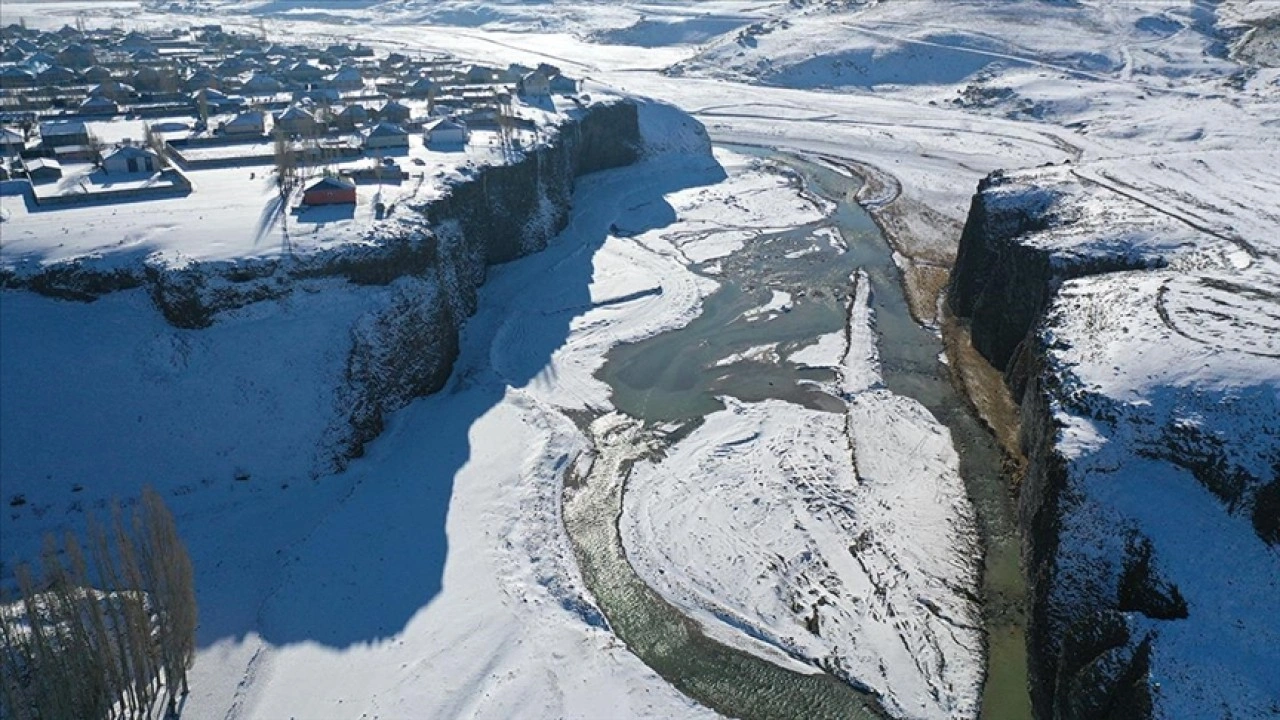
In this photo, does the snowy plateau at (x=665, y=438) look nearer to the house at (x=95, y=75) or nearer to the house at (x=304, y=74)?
the house at (x=95, y=75)

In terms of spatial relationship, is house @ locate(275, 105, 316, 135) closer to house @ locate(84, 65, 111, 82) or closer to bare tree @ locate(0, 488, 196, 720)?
house @ locate(84, 65, 111, 82)

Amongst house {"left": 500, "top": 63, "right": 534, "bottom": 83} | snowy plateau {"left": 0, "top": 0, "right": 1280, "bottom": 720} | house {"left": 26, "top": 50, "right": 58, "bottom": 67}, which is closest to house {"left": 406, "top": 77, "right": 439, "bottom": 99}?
house {"left": 500, "top": 63, "right": 534, "bottom": 83}

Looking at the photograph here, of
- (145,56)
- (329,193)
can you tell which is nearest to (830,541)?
(329,193)

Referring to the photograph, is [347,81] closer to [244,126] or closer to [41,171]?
[244,126]

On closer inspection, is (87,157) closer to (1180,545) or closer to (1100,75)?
(1180,545)

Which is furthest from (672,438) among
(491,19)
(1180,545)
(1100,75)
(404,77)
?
(491,19)
